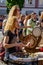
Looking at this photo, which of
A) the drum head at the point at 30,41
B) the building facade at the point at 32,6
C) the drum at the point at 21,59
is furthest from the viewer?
the building facade at the point at 32,6

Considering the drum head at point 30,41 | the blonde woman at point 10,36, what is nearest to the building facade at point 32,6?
the drum head at point 30,41

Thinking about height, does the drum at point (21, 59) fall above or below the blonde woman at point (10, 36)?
below

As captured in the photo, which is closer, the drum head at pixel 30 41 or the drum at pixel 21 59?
the drum at pixel 21 59

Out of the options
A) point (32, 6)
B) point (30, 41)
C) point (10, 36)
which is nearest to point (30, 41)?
point (30, 41)

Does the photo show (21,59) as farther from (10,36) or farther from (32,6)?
(32,6)

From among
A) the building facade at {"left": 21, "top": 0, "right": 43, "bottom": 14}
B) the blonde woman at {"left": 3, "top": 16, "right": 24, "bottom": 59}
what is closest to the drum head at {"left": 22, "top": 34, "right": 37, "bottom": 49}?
the blonde woman at {"left": 3, "top": 16, "right": 24, "bottom": 59}

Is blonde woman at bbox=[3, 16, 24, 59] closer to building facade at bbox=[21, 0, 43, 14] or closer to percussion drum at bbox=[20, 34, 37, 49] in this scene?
percussion drum at bbox=[20, 34, 37, 49]

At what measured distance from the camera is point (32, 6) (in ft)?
134

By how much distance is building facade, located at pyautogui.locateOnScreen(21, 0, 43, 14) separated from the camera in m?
39.9

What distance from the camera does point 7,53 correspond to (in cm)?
460

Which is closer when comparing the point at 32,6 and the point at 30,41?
the point at 30,41

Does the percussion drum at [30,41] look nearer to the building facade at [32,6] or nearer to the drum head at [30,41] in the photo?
the drum head at [30,41]

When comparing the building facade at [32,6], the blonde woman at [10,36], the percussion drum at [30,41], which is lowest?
the building facade at [32,6]

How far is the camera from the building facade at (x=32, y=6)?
39.9 m
